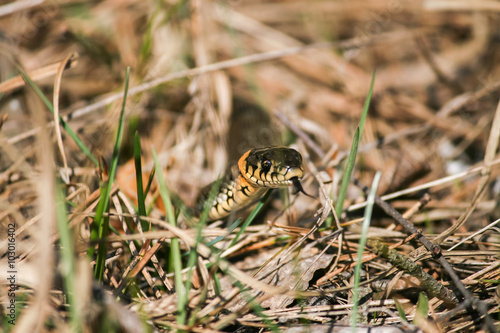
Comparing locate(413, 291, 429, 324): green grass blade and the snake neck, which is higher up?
the snake neck

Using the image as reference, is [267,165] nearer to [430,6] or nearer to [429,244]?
[429,244]

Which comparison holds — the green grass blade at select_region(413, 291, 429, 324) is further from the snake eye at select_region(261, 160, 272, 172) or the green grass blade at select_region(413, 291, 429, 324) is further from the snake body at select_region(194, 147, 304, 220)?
the snake eye at select_region(261, 160, 272, 172)

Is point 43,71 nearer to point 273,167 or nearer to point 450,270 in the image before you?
point 273,167

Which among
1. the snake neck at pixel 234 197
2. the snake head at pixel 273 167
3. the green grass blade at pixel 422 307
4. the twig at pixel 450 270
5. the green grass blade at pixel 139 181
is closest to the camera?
the twig at pixel 450 270

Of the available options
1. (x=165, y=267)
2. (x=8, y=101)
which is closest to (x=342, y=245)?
(x=165, y=267)

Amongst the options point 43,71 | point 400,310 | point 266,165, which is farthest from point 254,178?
point 43,71

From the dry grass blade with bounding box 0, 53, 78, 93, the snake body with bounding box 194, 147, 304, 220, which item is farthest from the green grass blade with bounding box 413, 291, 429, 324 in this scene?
the dry grass blade with bounding box 0, 53, 78, 93

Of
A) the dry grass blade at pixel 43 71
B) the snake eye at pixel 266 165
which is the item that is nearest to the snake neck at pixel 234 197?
the snake eye at pixel 266 165

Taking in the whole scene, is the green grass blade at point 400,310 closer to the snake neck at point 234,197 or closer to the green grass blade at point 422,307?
the green grass blade at point 422,307
